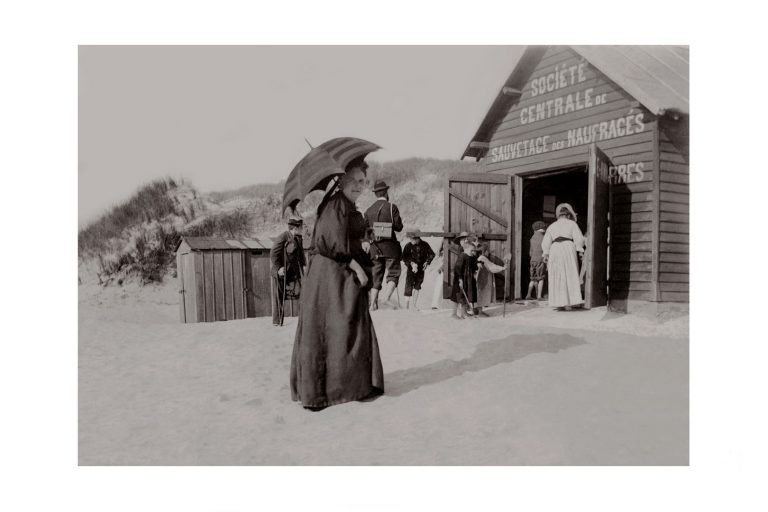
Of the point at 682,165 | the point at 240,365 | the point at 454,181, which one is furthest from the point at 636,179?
the point at 240,365

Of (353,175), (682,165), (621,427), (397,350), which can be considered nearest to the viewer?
(621,427)

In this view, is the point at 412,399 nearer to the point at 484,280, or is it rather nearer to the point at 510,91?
the point at 484,280

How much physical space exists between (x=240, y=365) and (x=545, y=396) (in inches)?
119

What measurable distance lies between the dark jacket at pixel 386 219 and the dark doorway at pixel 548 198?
3.33 meters

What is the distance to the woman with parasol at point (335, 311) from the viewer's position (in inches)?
182

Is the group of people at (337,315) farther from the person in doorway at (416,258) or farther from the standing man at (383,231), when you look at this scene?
the person in doorway at (416,258)

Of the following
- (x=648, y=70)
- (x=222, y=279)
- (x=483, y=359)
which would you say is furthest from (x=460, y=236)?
(x=222, y=279)

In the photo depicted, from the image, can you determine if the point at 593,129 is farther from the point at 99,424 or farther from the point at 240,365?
the point at 99,424

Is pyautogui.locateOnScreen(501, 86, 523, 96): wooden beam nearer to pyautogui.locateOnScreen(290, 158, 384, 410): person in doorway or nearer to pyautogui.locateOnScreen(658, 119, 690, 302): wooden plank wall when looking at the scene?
pyautogui.locateOnScreen(658, 119, 690, 302): wooden plank wall

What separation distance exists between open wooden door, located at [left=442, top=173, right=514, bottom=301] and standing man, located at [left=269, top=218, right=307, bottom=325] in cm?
222

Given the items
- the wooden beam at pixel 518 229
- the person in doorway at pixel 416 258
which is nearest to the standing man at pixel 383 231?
the person in doorway at pixel 416 258

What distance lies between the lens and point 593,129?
27.7 ft

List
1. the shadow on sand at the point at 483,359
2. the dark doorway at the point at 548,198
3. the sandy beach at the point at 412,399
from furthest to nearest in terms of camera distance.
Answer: the dark doorway at the point at 548,198 → the shadow on sand at the point at 483,359 → the sandy beach at the point at 412,399

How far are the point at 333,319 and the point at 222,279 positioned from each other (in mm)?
5834
